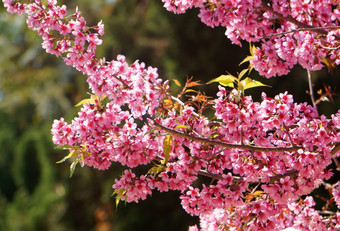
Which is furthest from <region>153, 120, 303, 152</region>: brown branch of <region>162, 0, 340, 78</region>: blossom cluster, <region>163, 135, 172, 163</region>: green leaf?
<region>162, 0, 340, 78</region>: blossom cluster

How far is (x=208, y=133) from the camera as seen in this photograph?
87.0 inches

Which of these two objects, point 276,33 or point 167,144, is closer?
point 167,144

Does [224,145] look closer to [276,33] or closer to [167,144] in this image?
[167,144]

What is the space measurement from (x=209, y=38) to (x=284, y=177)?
579 centimetres

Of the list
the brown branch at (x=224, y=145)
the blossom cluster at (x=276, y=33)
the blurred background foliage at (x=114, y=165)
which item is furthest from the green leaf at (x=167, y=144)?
the blurred background foliage at (x=114, y=165)

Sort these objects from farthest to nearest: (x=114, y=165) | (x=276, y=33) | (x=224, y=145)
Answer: (x=114, y=165)
(x=276, y=33)
(x=224, y=145)

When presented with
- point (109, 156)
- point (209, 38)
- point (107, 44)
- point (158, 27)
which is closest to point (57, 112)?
point (107, 44)

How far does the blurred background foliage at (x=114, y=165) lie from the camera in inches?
303

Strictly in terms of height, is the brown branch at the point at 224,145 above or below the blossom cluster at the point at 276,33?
below

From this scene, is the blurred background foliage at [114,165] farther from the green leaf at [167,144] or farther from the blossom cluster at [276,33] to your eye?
the green leaf at [167,144]

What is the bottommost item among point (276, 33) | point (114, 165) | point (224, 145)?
point (224, 145)

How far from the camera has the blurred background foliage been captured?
25.3 ft

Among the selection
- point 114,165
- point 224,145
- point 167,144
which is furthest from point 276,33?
point 114,165

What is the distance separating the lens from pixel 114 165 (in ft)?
26.3
